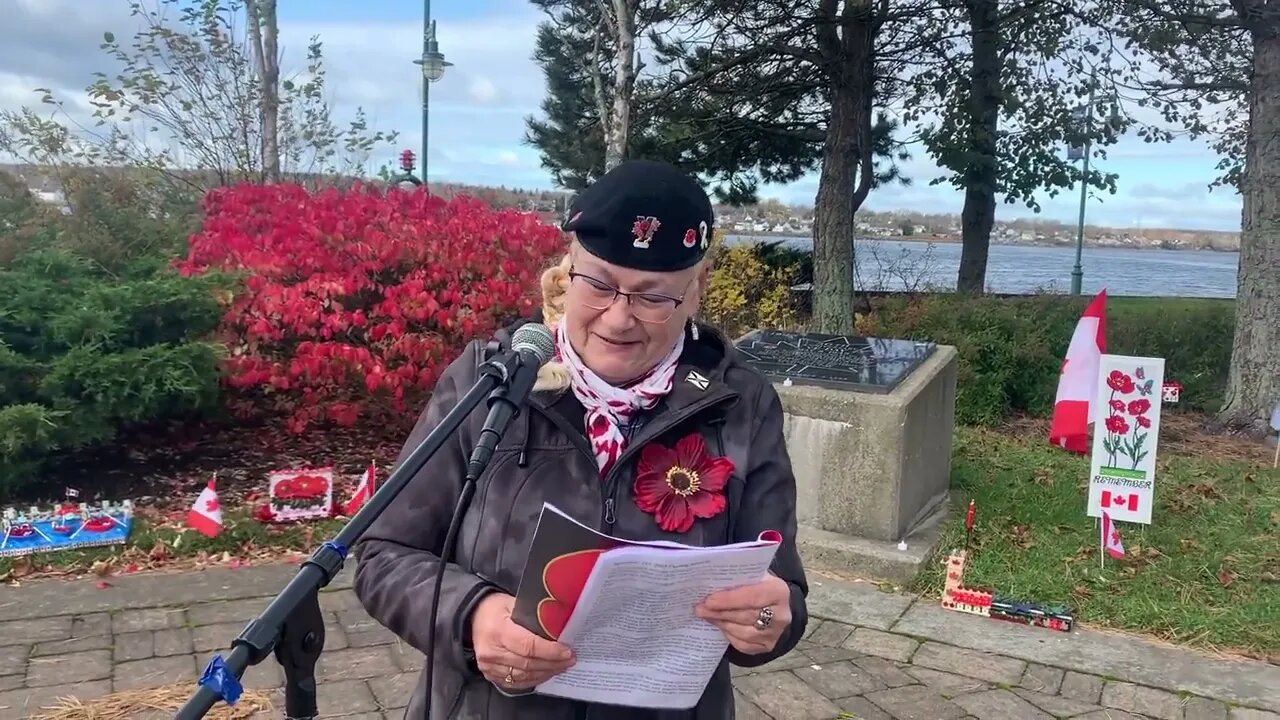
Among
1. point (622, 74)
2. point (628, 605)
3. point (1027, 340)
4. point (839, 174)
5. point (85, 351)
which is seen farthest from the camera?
point (839, 174)

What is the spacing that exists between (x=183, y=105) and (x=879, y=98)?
7.97 m

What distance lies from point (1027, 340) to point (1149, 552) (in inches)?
151

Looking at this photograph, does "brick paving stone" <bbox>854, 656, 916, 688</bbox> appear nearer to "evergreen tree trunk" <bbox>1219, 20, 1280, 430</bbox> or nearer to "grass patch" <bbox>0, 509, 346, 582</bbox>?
"grass patch" <bbox>0, 509, 346, 582</bbox>

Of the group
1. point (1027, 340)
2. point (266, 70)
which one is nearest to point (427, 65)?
point (266, 70)

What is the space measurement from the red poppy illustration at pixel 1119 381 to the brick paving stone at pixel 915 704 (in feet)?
7.72

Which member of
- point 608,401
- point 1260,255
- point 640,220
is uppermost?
point 1260,255

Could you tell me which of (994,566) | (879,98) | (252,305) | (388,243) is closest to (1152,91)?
(879,98)

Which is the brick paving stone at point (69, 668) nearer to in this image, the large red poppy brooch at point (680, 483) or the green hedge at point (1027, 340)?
the large red poppy brooch at point (680, 483)

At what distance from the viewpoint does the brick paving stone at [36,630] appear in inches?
150

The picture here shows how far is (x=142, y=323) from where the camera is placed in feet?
18.3

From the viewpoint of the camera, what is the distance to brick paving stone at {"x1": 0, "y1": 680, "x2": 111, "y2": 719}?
325 cm

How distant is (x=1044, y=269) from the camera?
26.2 m

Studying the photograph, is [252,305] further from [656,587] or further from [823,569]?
[656,587]

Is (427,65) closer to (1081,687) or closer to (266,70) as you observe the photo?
(266,70)
